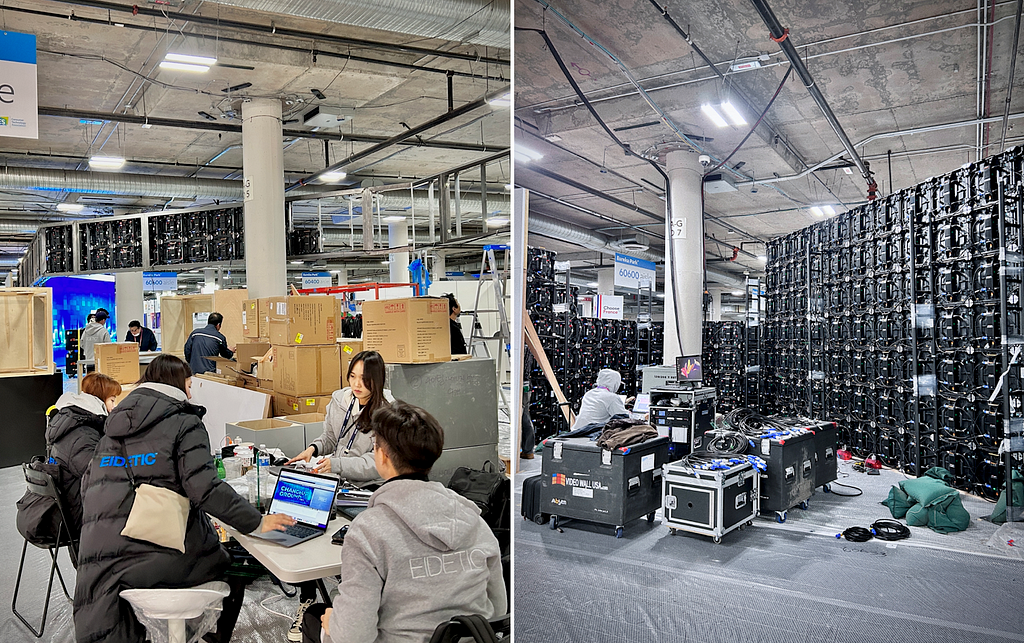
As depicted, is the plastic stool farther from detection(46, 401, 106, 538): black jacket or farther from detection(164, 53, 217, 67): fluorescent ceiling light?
detection(164, 53, 217, 67): fluorescent ceiling light

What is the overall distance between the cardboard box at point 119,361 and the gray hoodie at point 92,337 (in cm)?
6

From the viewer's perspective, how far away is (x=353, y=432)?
118 inches

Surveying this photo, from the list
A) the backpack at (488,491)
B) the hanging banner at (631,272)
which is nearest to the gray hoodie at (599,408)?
the hanging banner at (631,272)

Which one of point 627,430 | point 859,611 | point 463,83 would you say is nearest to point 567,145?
point 463,83

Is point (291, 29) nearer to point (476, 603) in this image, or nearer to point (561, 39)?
point (561, 39)

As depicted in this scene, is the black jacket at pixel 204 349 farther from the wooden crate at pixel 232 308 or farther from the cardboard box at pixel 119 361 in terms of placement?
the wooden crate at pixel 232 308

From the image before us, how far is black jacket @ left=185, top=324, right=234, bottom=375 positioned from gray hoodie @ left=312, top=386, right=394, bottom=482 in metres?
3.32

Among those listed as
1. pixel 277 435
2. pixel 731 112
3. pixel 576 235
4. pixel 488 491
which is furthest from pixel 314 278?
pixel 488 491

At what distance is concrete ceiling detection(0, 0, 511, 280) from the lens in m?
5.50

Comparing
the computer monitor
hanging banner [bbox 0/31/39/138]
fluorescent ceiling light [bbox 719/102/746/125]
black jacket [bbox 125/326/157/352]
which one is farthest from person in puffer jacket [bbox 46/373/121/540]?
fluorescent ceiling light [bbox 719/102/746/125]

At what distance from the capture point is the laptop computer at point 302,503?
2.14 m

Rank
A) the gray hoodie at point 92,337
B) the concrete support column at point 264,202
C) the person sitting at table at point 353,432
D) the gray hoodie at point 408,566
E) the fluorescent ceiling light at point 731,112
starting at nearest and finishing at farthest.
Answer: the gray hoodie at point 408,566 → the person sitting at table at point 353,432 → the gray hoodie at point 92,337 → the fluorescent ceiling light at point 731,112 → the concrete support column at point 264,202

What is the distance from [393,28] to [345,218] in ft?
33.9

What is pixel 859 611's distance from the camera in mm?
2990
